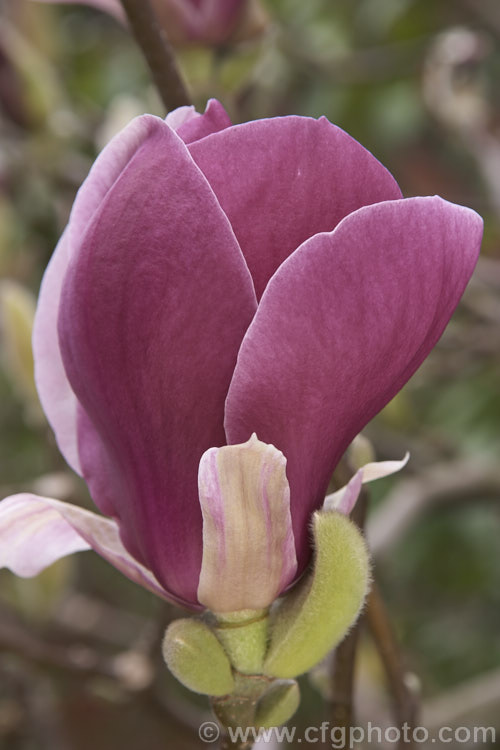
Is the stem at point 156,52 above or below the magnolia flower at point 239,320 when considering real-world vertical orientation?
above

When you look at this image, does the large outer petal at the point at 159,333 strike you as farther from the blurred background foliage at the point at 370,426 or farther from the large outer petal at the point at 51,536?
the blurred background foliage at the point at 370,426

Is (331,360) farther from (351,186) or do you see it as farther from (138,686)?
(138,686)

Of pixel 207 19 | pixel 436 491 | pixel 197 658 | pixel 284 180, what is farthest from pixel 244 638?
pixel 436 491

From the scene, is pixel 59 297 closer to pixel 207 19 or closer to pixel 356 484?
pixel 356 484

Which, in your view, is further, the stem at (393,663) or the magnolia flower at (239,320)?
the stem at (393,663)

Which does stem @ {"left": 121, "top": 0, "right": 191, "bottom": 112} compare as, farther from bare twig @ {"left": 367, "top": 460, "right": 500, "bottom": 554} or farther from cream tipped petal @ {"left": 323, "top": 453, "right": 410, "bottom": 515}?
bare twig @ {"left": 367, "top": 460, "right": 500, "bottom": 554}

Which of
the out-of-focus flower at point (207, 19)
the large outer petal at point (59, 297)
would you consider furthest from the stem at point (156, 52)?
the out-of-focus flower at point (207, 19)

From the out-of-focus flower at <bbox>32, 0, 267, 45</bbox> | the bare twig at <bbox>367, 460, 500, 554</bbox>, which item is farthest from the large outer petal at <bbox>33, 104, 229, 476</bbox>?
the bare twig at <bbox>367, 460, 500, 554</bbox>
